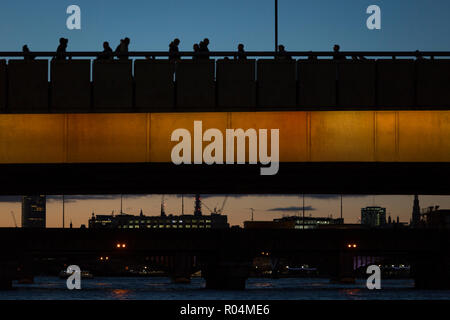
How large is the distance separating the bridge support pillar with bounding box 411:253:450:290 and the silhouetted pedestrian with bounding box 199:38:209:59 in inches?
3757

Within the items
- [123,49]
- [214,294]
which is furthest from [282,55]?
[214,294]

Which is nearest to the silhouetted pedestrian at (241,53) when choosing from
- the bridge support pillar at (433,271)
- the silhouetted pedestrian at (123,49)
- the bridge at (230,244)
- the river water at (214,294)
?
the silhouetted pedestrian at (123,49)

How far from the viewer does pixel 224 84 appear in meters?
34.1

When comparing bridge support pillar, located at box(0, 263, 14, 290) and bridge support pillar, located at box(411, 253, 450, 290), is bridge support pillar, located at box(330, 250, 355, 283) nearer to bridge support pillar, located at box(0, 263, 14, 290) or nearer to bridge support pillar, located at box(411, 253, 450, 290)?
bridge support pillar, located at box(411, 253, 450, 290)

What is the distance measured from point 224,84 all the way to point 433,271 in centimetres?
9845

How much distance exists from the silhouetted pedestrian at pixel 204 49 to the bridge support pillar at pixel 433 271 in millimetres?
95417

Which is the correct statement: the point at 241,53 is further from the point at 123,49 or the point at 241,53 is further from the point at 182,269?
the point at 182,269

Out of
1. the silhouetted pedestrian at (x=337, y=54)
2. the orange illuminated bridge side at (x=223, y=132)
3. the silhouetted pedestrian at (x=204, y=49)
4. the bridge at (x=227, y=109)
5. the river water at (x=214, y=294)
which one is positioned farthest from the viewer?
the river water at (x=214, y=294)

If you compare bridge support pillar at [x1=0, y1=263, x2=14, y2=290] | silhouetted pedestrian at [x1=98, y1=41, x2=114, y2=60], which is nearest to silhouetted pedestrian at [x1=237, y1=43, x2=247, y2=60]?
silhouetted pedestrian at [x1=98, y1=41, x2=114, y2=60]

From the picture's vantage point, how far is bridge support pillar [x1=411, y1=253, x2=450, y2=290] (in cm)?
12238

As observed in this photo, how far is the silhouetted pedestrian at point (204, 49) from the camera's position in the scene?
3356 cm

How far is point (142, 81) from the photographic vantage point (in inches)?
1348

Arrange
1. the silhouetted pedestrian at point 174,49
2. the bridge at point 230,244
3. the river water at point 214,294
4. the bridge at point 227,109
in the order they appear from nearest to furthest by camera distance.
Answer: the silhouetted pedestrian at point 174,49 < the bridge at point 227,109 < the river water at point 214,294 < the bridge at point 230,244

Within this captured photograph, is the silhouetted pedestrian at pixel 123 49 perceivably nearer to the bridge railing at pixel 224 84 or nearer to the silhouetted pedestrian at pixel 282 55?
the bridge railing at pixel 224 84
